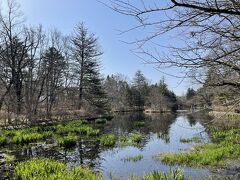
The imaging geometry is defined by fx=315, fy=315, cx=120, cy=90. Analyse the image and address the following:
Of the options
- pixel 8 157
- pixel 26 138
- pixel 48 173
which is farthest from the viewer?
pixel 26 138

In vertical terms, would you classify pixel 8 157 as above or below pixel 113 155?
above

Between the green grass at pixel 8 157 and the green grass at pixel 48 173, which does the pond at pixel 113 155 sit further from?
the green grass at pixel 48 173

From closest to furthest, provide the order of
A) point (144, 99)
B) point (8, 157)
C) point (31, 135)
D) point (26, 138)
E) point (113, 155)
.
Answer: point (8, 157)
point (113, 155)
point (26, 138)
point (31, 135)
point (144, 99)

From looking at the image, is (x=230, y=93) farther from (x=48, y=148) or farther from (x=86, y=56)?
(x=86, y=56)

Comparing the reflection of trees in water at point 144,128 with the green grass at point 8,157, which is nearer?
the green grass at point 8,157

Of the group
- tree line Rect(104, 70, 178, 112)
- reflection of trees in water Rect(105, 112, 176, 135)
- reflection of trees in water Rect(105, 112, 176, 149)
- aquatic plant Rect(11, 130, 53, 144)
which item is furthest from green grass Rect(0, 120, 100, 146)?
tree line Rect(104, 70, 178, 112)

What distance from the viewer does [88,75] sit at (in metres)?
46.8

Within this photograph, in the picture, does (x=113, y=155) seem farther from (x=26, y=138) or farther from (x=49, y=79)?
(x=49, y=79)

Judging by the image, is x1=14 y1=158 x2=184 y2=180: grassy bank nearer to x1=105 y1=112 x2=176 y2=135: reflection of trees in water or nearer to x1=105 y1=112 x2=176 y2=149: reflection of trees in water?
x1=105 y1=112 x2=176 y2=149: reflection of trees in water

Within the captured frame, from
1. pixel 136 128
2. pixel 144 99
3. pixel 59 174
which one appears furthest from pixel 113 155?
pixel 144 99

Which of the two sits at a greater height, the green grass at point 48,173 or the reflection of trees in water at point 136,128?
the reflection of trees in water at point 136,128

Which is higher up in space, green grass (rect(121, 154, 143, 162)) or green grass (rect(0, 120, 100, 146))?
green grass (rect(0, 120, 100, 146))

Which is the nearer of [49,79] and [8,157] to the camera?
[8,157]

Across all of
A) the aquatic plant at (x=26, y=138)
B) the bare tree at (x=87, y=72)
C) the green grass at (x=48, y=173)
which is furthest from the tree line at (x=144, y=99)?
the green grass at (x=48, y=173)
